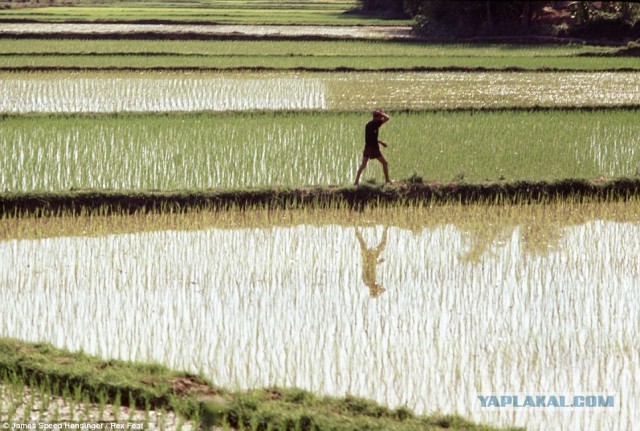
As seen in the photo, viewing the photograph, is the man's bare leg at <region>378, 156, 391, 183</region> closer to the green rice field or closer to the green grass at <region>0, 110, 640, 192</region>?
the green rice field

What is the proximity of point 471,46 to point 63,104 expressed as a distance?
10829mm

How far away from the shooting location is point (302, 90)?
13.2 metres

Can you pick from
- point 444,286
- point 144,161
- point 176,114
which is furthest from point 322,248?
point 176,114

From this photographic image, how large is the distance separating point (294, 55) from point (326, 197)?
984cm

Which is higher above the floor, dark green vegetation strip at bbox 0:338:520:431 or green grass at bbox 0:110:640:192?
green grass at bbox 0:110:640:192

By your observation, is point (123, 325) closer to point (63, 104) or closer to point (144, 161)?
point (144, 161)

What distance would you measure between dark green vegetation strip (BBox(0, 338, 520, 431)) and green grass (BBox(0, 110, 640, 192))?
3.41 m

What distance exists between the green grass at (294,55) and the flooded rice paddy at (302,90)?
744mm

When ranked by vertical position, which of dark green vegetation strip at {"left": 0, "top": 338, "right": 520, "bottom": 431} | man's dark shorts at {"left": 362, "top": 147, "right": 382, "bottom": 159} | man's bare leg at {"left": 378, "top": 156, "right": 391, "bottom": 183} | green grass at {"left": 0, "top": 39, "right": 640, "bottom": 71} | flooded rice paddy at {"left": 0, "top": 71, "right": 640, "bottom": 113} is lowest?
dark green vegetation strip at {"left": 0, "top": 338, "right": 520, "bottom": 431}

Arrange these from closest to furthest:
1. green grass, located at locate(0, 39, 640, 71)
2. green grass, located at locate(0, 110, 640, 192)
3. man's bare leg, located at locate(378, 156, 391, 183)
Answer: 1. man's bare leg, located at locate(378, 156, 391, 183)
2. green grass, located at locate(0, 110, 640, 192)
3. green grass, located at locate(0, 39, 640, 71)

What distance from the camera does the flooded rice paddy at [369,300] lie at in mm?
4457

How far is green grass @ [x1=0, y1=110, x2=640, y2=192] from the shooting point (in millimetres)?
8195

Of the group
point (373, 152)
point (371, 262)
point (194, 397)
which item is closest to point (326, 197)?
point (373, 152)

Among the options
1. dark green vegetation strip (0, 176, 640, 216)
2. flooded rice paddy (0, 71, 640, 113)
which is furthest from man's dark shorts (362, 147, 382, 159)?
flooded rice paddy (0, 71, 640, 113)
